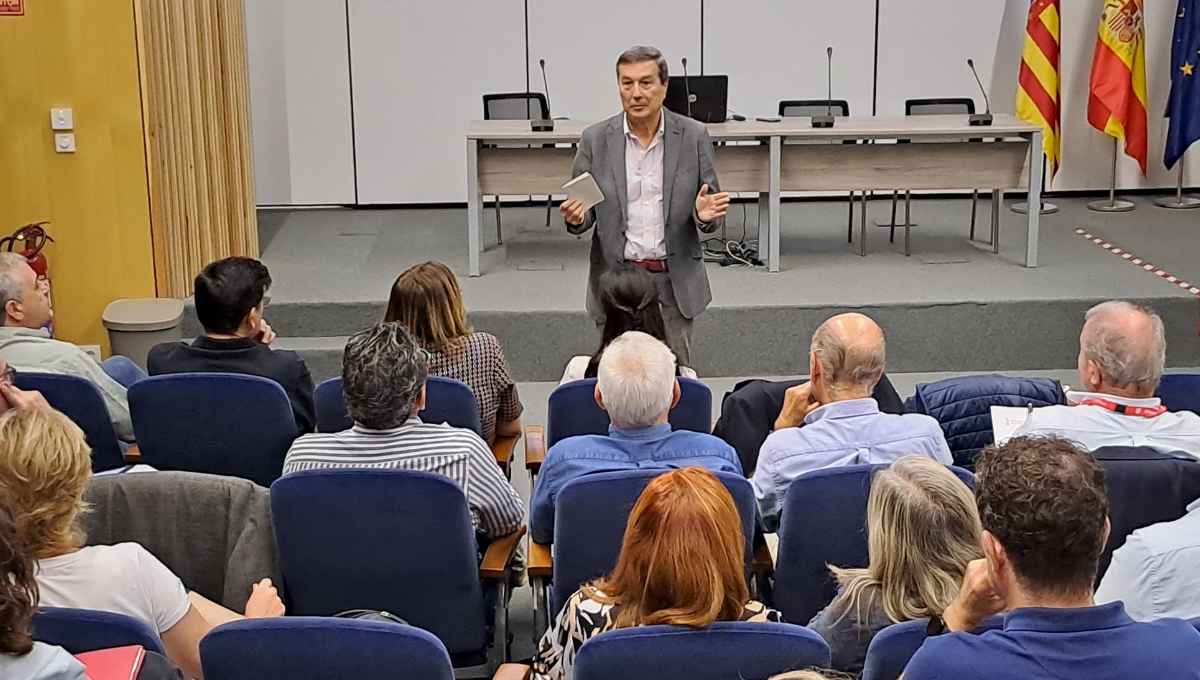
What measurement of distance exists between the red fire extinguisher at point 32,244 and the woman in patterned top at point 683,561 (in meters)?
4.23

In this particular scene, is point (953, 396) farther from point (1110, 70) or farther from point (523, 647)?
point (1110, 70)

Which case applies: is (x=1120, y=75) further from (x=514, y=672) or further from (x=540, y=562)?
(x=514, y=672)

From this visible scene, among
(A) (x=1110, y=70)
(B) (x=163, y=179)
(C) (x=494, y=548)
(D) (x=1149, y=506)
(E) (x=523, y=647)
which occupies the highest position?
(A) (x=1110, y=70)

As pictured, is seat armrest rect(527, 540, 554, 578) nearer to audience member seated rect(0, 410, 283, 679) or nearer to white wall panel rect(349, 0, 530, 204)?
audience member seated rect(0, 410, 283, 679)

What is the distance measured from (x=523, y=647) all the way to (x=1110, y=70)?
6.82 metres

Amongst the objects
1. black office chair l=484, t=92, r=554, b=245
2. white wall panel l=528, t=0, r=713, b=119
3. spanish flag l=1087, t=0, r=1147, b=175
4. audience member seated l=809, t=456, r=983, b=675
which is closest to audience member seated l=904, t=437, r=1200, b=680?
audience member seated l=809, t=456, r=983, b=675

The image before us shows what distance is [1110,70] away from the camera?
28.3 feet

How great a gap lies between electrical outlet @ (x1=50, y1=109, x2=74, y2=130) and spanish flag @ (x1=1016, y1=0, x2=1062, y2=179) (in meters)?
5.95

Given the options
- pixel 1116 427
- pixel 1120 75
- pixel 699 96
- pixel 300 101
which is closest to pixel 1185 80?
pixel 1120 75

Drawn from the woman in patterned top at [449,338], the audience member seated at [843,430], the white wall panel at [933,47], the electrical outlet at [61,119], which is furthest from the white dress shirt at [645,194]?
the white wall panel at [933,47]

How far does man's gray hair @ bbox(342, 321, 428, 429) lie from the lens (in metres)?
2.93

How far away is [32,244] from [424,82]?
3869 millimetres

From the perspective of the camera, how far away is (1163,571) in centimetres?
244

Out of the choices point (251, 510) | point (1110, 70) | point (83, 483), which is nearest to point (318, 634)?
point (83, 483)
